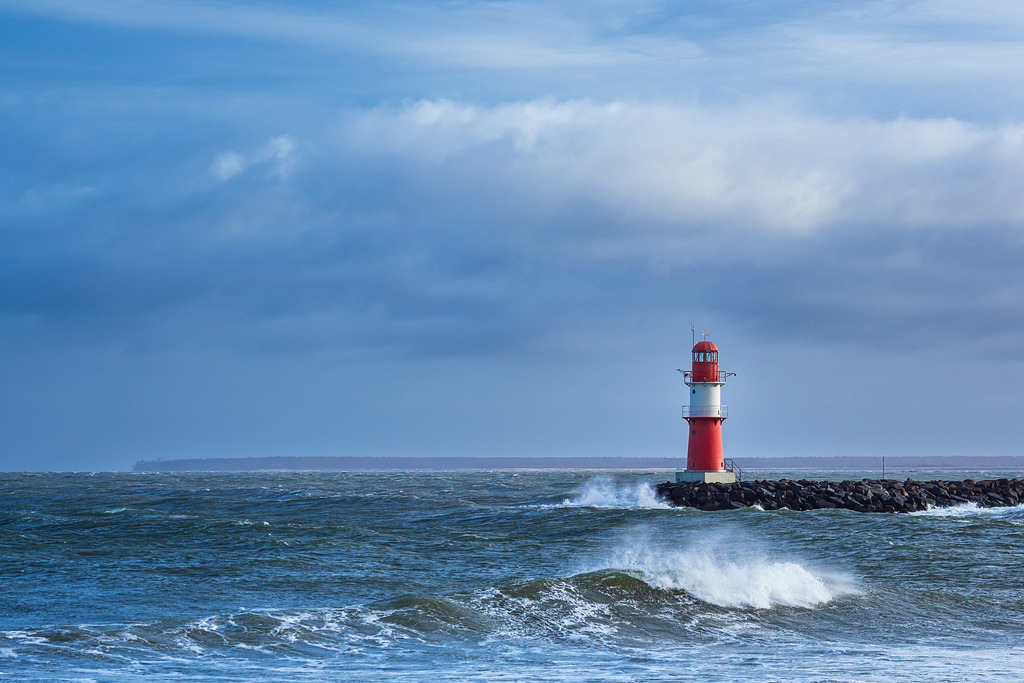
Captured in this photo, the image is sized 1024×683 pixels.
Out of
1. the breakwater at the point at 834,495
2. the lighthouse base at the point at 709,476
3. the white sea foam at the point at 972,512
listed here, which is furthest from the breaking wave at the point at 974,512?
the lighthouse base at the point at 709,476

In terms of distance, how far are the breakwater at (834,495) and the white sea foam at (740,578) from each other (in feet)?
42.4

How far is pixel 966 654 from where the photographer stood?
12695 mm

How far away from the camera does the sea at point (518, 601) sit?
12.0m

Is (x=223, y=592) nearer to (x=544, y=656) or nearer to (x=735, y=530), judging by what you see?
(x=544, y=656)

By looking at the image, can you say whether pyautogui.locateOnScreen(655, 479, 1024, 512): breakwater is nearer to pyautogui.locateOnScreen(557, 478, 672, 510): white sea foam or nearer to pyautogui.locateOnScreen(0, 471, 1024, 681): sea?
pyautogui.locateOnScreen(557, 478, 672, 510): white sea foam

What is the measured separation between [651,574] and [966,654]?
18.8 feet

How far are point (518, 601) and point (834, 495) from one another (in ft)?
66.2

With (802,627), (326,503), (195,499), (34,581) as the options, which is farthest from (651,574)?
(195,499)

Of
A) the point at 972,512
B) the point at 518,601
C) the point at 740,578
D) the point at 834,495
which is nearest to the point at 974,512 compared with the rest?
the point at 972,512

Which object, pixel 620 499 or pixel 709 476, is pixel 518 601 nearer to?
pixel 709 476

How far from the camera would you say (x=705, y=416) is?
33781 mm

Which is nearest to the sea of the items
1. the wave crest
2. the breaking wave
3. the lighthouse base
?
the wave crest

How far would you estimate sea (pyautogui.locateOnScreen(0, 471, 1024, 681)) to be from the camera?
11969 millimetres

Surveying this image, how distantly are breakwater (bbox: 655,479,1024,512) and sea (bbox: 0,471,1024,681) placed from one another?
5339 mm
